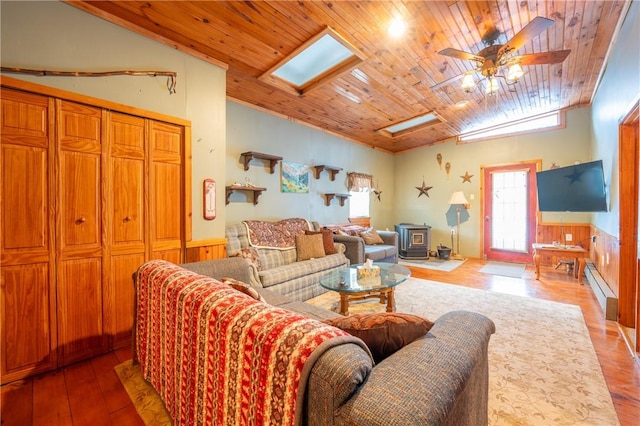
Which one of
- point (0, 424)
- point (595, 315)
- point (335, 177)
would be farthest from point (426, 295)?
point (0, 424)

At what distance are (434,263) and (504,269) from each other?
1183mm

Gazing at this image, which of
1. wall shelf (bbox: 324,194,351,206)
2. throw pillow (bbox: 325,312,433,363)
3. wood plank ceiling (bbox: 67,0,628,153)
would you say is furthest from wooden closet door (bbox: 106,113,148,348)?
wall shelf (bbox: 324,194,351,206)

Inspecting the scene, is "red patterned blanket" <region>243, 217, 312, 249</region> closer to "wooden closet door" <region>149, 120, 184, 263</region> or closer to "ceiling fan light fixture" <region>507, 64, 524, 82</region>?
"wooden closet door" <region>149, 120, 184, 263</region>

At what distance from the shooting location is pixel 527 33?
215 centimetres

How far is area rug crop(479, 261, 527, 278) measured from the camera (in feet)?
14.5

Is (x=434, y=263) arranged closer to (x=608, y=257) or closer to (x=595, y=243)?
(x=595, y=243)

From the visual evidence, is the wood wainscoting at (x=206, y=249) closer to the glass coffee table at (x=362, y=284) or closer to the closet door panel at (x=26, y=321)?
the closet door panel at (x=26, y=321)

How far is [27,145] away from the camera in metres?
1.73

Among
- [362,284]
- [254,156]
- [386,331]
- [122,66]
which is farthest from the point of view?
[254,156]

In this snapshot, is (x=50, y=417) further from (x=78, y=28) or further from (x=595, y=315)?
(x=595, y=315)

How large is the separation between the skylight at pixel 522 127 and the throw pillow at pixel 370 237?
3207mm

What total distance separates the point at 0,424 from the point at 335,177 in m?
4.72

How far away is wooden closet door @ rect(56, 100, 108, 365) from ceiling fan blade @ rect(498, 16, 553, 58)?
3.47 m

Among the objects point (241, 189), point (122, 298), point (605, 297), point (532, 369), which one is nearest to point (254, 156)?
point (241, 189)
